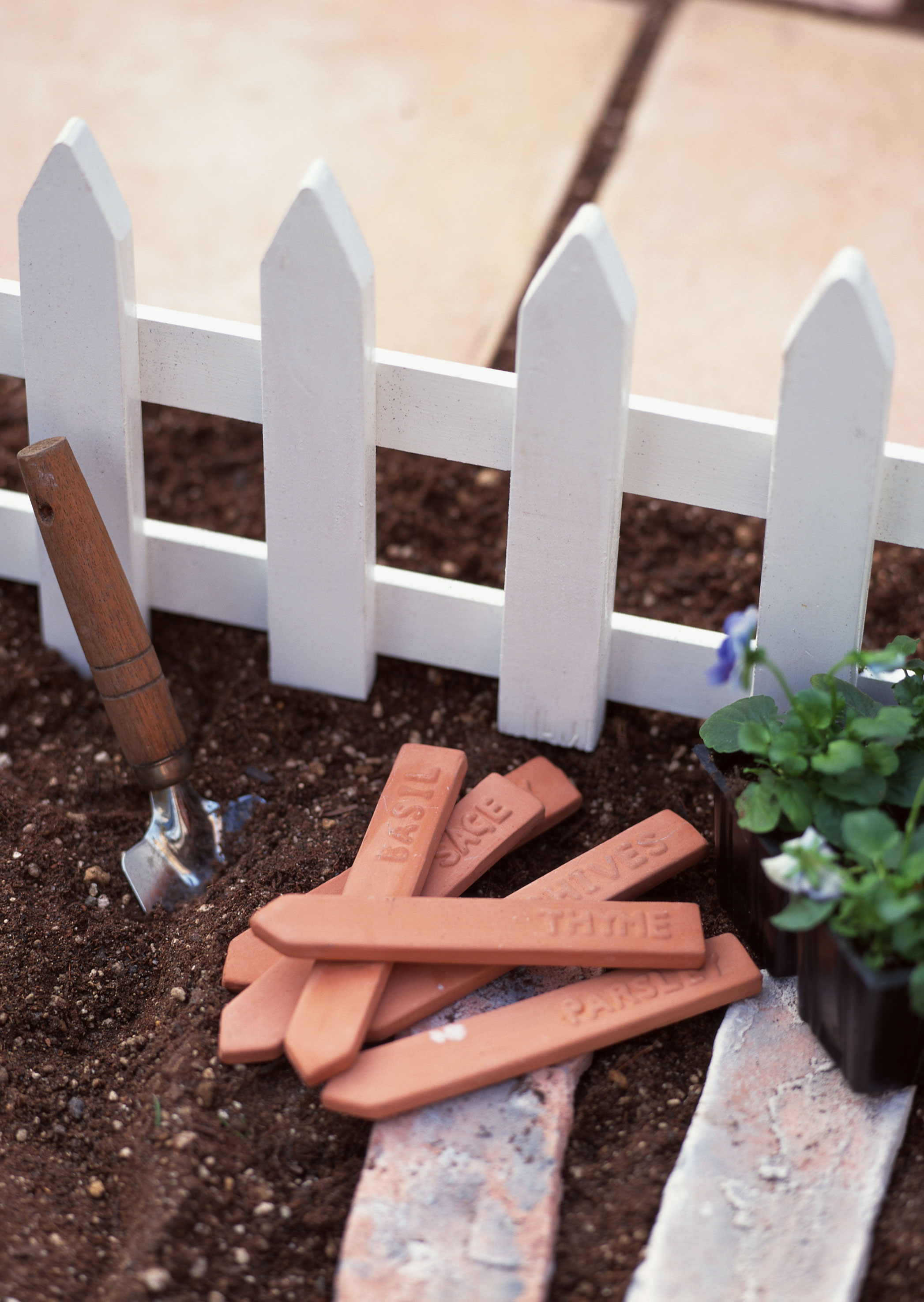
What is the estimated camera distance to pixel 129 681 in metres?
2.11

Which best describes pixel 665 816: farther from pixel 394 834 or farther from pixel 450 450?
pixel 450 450

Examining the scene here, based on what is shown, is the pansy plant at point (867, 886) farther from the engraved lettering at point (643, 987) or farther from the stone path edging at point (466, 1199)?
the stone path edging at point (466, 1199)

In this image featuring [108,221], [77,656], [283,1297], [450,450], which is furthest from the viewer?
[77,656]

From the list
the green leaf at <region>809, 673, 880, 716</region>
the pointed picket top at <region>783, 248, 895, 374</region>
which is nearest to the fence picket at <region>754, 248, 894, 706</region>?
the pointed picket top at <region>783, 248, 895, 374</region>

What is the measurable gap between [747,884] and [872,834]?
32 cm

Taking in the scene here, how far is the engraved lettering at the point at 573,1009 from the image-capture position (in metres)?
1.77

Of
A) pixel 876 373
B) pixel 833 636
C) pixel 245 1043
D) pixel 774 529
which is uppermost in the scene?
pixel 876 373

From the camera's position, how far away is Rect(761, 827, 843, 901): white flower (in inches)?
63.7

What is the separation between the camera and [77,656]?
2.55m

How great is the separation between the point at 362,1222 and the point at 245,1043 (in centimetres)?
29

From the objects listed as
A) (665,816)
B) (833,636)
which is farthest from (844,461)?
(665,816)

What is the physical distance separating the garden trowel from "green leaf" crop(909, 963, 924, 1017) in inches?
45.5

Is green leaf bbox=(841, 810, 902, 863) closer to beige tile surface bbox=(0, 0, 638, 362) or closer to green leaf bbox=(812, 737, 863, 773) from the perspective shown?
green leaf bbox=(812, 737, 863, 773)

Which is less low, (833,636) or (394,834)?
(833,636)
